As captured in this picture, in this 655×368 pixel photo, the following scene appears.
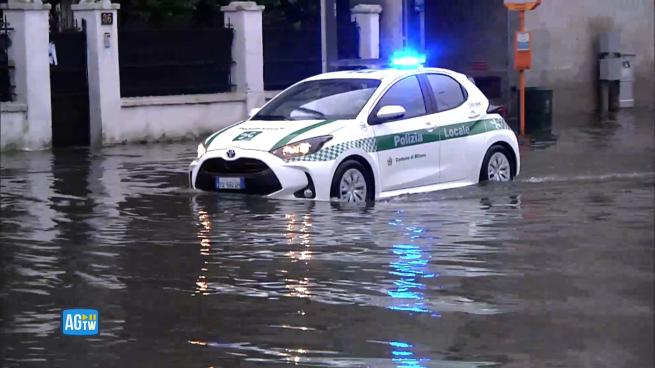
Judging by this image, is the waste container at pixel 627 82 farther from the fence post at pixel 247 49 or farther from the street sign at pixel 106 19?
the street sign at pixel 106 19

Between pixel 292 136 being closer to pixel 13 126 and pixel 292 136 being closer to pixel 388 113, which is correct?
pixel 388 113

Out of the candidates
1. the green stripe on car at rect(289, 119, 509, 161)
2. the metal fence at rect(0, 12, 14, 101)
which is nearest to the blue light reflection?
the green stripe on car at rect(289, 119, 509, 161)

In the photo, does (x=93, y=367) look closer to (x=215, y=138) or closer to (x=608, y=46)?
(x=215, y=138)

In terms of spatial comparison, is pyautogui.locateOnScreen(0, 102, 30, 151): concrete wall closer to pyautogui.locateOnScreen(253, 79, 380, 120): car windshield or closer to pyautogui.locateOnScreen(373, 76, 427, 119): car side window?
pyautogui.locateOnScreen(253, 79, 380, 120): car windshield

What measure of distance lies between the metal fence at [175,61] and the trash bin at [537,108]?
569 cm

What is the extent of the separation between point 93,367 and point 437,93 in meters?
7.61

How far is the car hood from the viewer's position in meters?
12.2

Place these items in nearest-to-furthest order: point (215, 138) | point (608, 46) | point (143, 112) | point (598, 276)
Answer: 1. point (598, 276)
2. point (215, 138)
3. point (143, 112)
4. point (608, 46)

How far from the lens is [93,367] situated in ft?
21.3

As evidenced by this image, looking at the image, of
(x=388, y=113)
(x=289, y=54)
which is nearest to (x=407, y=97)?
(x=388, y=113)

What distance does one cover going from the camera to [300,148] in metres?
12.1

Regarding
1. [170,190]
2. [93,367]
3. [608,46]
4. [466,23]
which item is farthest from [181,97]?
[93,367]

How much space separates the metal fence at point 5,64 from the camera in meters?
19.0

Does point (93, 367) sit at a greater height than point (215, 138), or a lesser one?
lesser
